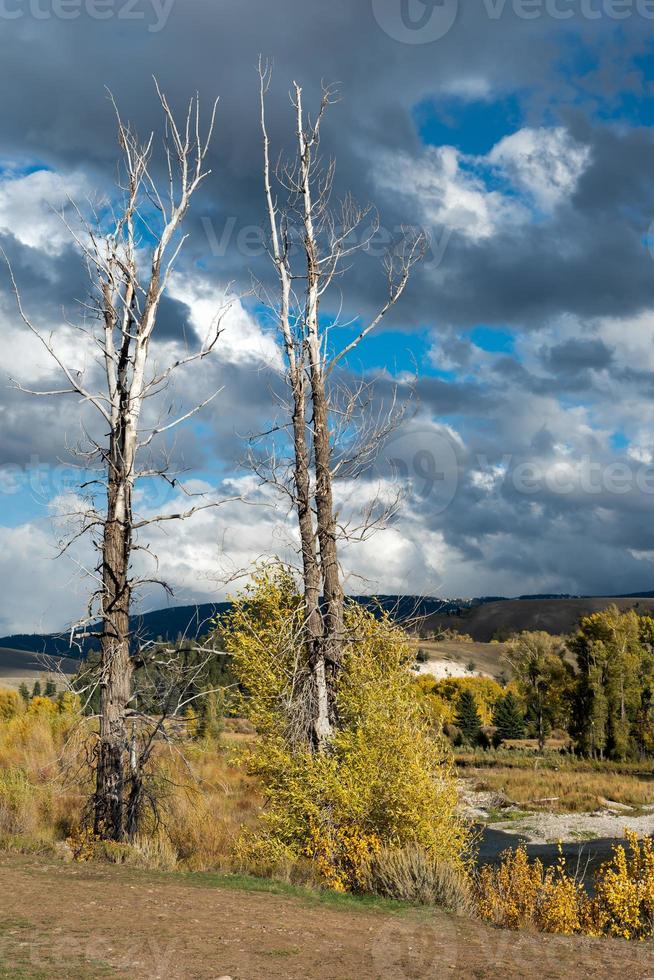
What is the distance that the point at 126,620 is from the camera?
14109 mm

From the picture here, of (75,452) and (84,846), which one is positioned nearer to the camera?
(84,846)

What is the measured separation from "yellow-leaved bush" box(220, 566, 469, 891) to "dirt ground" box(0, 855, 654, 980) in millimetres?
3193

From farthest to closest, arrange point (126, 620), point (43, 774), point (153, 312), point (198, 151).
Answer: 1. point (43, 774)
2. point (198, 151)
3. point (153, 312)
4. point (126, 620)

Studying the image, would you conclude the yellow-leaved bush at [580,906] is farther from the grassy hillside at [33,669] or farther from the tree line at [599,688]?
the tree line at [599,688]

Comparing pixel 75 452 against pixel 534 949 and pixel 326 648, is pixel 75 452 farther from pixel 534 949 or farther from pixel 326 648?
pixel 534 949

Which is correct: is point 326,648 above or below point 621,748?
above

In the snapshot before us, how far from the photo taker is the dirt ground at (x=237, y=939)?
740 cm

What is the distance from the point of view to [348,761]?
1444cm

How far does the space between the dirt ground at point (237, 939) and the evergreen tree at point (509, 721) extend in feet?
209

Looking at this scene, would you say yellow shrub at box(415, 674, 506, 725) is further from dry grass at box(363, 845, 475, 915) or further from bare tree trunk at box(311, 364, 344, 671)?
dry grass at box(363, 845, 475, 915)

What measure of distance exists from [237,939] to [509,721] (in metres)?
66.7

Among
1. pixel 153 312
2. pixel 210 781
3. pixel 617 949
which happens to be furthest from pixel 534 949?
pixel 210 781

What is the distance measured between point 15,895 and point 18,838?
4551mm

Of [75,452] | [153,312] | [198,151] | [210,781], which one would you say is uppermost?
[198,151]
